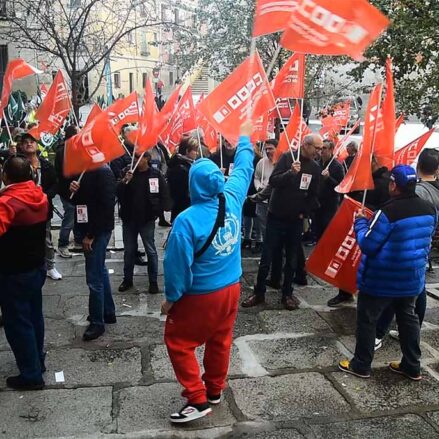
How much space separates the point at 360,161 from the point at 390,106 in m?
0.61

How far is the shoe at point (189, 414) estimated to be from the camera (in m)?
3.54

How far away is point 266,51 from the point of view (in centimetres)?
1385

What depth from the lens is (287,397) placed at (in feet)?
13.0

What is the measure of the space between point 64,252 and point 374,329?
196 inches

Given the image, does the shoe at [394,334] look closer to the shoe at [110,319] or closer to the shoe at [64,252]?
the shoe at [110,319]

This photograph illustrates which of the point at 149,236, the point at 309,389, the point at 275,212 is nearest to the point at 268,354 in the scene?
the point at 309,389

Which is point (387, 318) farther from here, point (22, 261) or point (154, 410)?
point (22, 261)

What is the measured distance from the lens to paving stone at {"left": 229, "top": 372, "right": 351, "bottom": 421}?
3.76 metres

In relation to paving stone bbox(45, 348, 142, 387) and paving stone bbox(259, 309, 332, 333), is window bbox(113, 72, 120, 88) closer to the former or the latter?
paving stone bbox(259, 309, 332, 333)

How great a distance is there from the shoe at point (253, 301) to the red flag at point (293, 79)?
7.70 feet

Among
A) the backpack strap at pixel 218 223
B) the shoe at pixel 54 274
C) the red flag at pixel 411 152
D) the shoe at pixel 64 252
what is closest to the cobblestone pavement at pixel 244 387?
the shoe at pixel 54 274

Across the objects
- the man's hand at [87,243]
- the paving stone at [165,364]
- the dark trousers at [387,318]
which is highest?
the man's hand at [87,243]

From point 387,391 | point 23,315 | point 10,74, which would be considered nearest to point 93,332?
point 23,315

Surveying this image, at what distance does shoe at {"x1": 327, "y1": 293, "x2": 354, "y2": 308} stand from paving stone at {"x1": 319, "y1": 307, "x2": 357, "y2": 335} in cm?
11
